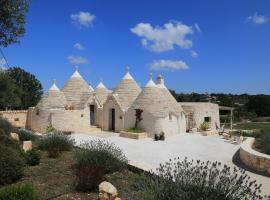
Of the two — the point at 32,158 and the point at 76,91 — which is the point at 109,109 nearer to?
the point at 76,91

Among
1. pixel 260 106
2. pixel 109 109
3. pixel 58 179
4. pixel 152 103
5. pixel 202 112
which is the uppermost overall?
pixel 260 106

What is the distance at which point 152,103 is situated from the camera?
2484 cm

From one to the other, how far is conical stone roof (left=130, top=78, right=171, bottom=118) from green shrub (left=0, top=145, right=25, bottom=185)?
15.4 meters

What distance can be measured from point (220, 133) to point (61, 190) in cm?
2151

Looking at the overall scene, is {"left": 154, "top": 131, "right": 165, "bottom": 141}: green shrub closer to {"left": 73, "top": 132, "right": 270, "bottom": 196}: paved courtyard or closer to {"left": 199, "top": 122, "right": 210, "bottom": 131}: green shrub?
{"left": 73, "top": 132, "right": 270, "bottom": 196}: paved courtyard

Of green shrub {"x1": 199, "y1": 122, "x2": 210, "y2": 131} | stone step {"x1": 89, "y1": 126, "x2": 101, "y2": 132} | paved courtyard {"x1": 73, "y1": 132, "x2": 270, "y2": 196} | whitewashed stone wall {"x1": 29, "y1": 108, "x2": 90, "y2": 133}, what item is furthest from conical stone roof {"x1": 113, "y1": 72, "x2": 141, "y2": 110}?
green shrub {"x1": 199, "y1": 122, "x2": 210, "y2": 131}

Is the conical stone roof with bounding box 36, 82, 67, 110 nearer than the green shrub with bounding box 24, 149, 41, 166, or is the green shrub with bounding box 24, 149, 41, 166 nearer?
the green shrub with bounding box 24, 149, 41, 166

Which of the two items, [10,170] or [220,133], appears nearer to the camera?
[10,170]

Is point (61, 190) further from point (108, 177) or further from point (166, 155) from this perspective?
point (166, 155)

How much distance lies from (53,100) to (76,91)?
2740 millimetres

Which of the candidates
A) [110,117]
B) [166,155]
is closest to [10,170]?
[166,155]

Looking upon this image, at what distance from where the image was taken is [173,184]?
19.5 feet

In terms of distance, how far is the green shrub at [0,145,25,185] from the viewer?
366 inches

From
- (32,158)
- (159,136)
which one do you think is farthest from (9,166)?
(159,136)
